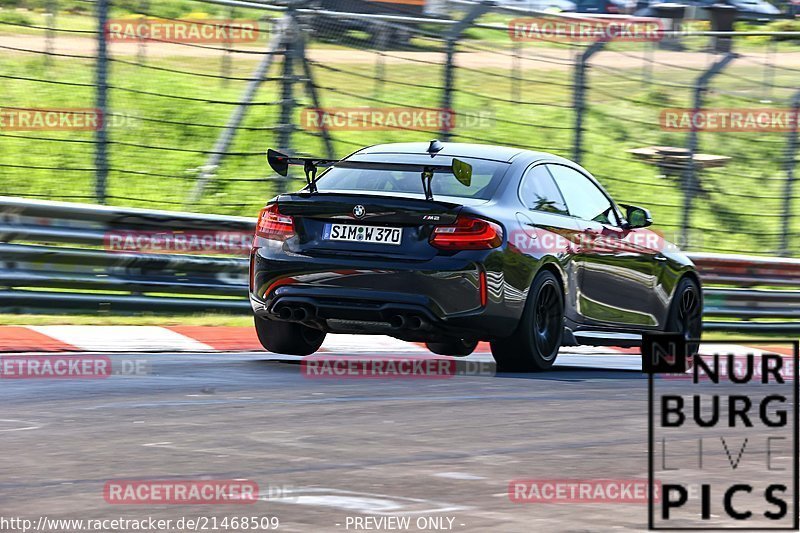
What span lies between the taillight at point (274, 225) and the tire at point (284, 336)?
65 centimetres

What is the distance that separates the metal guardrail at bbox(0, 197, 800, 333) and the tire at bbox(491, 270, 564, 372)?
3.84m

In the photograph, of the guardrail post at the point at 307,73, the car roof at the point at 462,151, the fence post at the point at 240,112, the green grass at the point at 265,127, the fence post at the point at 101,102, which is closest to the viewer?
the car roof at the point at 462,151

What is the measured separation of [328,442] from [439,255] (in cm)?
239

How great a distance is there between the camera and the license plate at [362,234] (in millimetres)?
8625

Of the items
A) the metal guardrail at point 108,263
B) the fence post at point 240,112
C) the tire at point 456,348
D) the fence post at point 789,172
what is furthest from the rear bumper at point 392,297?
the fence post at point 789,172

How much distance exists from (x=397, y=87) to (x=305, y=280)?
7718mm

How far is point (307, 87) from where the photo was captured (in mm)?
13641

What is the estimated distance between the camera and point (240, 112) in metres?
14.0

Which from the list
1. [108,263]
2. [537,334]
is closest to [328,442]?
[537,334]

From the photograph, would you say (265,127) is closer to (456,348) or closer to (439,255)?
(456,348)

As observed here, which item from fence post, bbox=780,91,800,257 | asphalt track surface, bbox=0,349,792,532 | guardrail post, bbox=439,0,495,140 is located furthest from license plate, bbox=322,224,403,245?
fence post, bbox=780,91,800,257

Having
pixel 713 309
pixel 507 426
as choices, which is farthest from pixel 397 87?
pixel 507 426

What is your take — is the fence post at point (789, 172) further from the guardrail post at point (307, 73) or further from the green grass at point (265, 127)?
the guardrail post at point (307, 73)

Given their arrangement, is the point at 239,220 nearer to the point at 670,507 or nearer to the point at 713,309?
the point at 713,309
